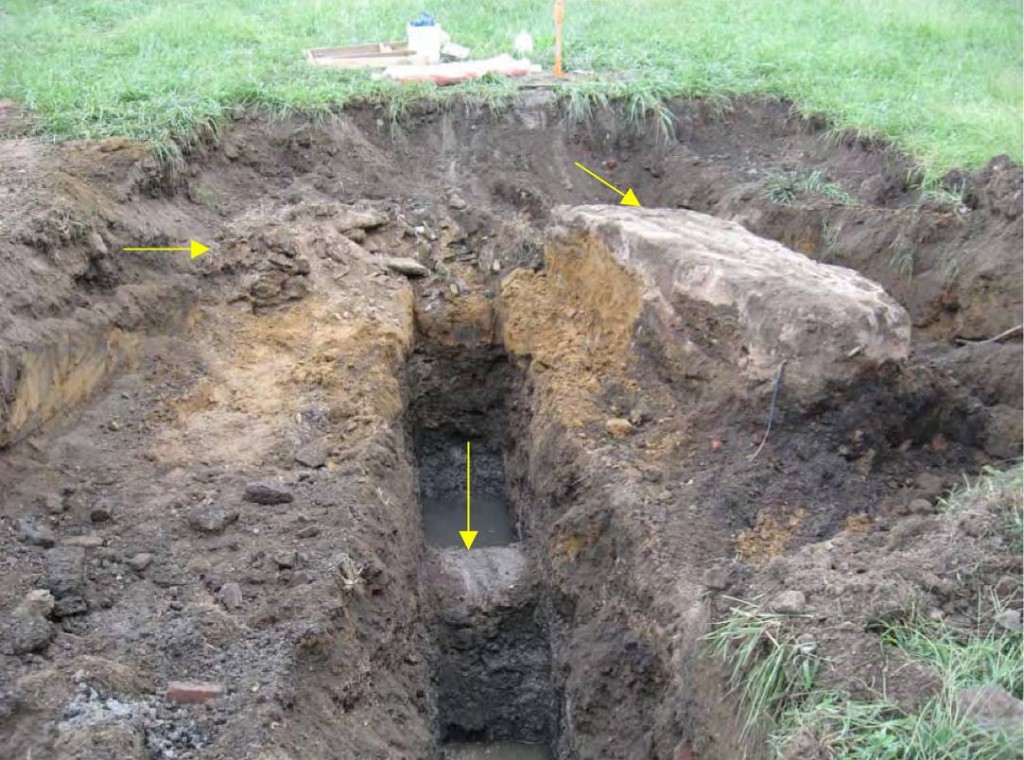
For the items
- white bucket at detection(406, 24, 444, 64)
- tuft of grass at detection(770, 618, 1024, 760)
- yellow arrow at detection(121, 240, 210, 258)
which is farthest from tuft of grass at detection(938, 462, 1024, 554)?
white bucket at detection(406, 24, 444, 64)

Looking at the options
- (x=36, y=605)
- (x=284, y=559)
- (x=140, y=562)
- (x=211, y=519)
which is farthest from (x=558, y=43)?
(x=36, y=605)

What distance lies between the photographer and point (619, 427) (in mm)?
5699

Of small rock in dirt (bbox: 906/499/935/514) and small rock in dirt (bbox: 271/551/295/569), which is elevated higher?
small rock in dirt (bbox: 906/499/935/514)

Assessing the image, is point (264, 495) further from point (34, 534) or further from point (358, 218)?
point (358, 218)

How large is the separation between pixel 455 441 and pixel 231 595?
311cm

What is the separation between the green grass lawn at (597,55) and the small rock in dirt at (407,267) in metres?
1.77

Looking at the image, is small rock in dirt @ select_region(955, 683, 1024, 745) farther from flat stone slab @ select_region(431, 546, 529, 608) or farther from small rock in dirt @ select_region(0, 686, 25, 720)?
flat stone slab @ select_region(431, 546, 529, 608)

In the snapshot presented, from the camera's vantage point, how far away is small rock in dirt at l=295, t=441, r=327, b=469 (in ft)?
18.2

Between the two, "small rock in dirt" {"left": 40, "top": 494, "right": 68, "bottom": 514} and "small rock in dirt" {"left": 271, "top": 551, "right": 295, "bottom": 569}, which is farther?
"small rock in dirt" {"left": 40, "top": 494, "right": 68, "bottom": 514}

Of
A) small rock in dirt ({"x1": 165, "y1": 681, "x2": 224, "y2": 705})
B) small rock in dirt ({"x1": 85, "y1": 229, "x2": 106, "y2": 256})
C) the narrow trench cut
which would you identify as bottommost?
the narrow trench cut

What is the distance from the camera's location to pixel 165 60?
9023 mm

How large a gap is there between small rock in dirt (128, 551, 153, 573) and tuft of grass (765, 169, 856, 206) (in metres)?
4.76

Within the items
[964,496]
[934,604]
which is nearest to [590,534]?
[964,496]

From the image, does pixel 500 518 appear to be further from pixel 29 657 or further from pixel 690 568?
pixel 29 657
